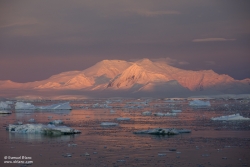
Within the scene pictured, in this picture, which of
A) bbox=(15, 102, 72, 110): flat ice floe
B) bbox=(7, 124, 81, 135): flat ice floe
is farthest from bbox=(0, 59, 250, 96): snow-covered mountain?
bbox=(7, 124, 81, 135): flat ice floe

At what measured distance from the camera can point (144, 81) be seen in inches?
4515

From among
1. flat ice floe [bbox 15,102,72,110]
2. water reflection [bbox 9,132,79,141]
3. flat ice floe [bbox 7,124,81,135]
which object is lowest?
water reflection [bbox 9,132,79,141]

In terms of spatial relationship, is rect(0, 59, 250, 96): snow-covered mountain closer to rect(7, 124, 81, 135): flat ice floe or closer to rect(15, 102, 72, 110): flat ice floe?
rect(15, 102, 72, 110): flat ice floe

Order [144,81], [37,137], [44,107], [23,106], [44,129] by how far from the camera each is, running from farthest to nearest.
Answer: [144,81]
[23,106]
[44,107]
[44,129]
[37,137]

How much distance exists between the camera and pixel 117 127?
28812mm

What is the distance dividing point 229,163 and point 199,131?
32.6 feet

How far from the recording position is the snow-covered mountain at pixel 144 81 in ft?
367

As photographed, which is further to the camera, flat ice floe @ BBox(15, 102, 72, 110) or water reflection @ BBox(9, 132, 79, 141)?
flat ice floe @ BBox(15, 102, 72, 110)

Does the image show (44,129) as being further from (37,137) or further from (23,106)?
(23,106)

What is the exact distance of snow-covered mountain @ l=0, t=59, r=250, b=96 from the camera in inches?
4405

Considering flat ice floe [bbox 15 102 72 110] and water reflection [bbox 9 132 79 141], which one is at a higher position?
flat ice floe [bbox 15 102 72 110]

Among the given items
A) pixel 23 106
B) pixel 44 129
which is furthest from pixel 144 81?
pixel 44 129

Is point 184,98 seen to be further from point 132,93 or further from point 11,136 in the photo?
point 11,136

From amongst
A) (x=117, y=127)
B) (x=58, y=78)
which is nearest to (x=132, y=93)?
(x=58, y=78)
